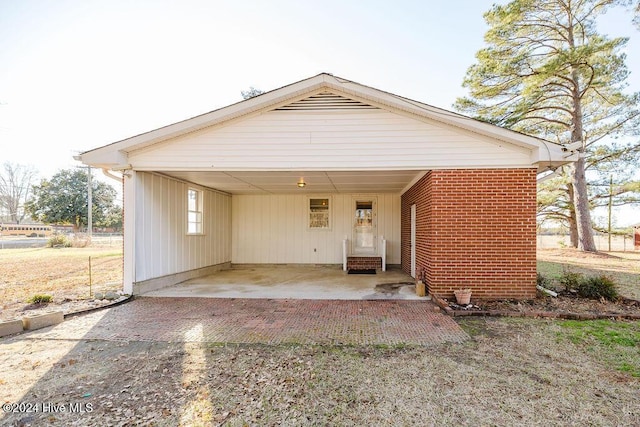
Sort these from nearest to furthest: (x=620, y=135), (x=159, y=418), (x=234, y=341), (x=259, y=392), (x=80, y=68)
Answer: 1. (x=159, y=418)
2. (x=259, y=392)
3. (x=234, y=341)
4. (x=80, y=68)
5. (x=620, y=135)

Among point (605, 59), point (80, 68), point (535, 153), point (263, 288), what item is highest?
point (605, 59)

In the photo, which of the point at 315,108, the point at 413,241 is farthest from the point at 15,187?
the point at 413,241

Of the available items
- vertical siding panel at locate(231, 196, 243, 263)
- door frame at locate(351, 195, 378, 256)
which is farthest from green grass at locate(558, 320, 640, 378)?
vertical siding panel at locate(231, 196, 243, 263)

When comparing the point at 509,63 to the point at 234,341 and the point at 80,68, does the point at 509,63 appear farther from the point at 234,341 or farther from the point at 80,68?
the point at 80,68

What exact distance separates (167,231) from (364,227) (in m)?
6.70

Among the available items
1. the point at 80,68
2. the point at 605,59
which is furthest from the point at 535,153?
the point at 80,68

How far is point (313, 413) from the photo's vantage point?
2.68 meters

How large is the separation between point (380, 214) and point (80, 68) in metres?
11.8

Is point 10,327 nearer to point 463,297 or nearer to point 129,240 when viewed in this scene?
point 129,240

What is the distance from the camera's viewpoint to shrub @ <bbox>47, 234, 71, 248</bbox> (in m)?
21.2

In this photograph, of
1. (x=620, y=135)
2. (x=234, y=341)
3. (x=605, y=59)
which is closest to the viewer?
(x=234, y=341)

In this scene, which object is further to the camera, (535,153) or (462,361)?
(535,153)

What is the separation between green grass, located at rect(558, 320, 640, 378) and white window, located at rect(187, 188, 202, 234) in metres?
8.68

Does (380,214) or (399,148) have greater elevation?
(399,148)
